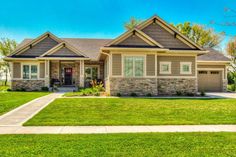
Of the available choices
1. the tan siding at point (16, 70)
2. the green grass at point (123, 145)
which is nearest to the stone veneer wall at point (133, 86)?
the tan siding at point (16, 70)

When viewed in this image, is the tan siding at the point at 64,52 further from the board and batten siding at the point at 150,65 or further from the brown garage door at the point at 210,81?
the brown garage door at the point at 210,81

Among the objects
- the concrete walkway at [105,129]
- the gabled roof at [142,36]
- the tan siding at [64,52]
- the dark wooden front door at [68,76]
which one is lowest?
the concrete walkway at [105,129]

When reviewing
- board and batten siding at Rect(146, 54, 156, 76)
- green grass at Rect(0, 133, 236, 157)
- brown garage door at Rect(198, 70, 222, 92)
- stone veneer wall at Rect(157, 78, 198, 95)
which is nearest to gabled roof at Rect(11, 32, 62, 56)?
board and batten siding at Rect(146, 54, 156, 76)

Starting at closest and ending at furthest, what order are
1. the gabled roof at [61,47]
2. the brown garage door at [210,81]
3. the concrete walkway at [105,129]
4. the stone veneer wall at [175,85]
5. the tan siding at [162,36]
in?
the concrete walkway at [105,129] < the stone veneer wall at [175,85] < the tan siding at [162,36] < the gabled roof at [61,47] < the brown garage door at [210,81]

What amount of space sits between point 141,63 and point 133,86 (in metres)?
1.89

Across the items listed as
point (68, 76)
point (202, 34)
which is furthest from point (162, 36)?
point (202, 34)

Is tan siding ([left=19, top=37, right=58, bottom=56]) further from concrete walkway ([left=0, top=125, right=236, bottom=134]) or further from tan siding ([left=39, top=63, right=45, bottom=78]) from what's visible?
concrete walkway ([left=0, top=125, right=236, bottom=134])

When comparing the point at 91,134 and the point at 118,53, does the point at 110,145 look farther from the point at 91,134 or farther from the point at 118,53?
the point at 118,53

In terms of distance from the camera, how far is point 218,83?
989 inches

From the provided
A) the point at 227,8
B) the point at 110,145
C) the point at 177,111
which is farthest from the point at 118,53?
the point at 110,145

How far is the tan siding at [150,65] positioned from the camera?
713 inches

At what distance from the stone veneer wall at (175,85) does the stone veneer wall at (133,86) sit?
3.98 feet

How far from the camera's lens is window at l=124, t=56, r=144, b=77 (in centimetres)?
1792

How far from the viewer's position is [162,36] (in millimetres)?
20016
